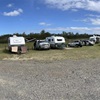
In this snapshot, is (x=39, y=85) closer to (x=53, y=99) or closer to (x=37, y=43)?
(x=53, y=99)

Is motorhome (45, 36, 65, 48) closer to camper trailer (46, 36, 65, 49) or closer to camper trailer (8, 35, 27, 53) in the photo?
camper trailer (46, 36, 65, 49)

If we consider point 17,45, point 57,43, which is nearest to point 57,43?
point 57,43

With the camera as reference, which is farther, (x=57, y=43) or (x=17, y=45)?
(x=57, y=43)

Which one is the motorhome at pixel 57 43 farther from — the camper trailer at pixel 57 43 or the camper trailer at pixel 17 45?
the camper trailer at pixel 17 45

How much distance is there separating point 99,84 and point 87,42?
138 ft

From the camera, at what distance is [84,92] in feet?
27.0

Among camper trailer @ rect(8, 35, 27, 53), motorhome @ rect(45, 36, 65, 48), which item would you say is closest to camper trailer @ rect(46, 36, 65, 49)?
motorhome @ rect(45, 36, 65, 48)

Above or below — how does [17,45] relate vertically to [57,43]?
below

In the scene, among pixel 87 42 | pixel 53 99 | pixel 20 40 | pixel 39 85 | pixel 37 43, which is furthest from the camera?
pixel 87 42

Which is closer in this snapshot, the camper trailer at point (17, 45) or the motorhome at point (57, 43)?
the camper trailer at point (17, 45)

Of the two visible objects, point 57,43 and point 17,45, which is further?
point 57,43

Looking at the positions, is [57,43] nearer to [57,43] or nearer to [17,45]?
[57,43]

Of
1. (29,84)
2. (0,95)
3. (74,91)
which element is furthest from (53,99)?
(29,84)

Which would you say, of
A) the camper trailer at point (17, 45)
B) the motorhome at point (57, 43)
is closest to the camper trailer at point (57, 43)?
the motorhome at point (57, 43)
